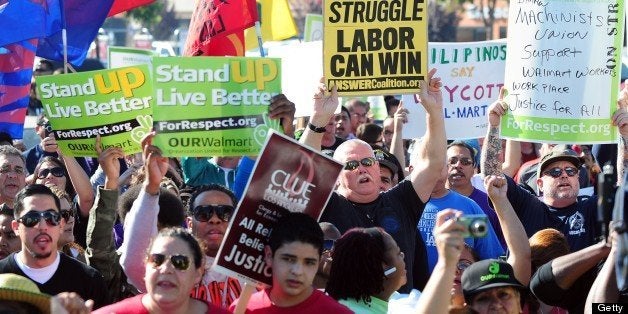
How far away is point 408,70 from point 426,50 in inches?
6.0

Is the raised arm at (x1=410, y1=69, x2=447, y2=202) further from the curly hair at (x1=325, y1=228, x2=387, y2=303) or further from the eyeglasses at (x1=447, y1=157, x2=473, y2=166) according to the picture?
the eyeglasses at (x1=447, y1=157, x2=473, y2=166)

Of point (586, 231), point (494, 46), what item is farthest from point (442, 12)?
point (586, 231)

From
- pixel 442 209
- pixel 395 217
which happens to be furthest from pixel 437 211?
pixel 395 217

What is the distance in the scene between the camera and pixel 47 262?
615 cm

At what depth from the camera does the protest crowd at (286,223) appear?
17.4 ft

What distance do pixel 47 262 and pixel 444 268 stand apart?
2228 mm

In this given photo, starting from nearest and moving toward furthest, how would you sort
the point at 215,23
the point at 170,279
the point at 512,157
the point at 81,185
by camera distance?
the point at 170,279 → the point at 81,185 → the point at 215,23 → the point at 512,157

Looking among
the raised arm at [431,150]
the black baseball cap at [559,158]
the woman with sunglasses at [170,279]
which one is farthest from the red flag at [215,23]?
the woman with sunglasses at [170,279]

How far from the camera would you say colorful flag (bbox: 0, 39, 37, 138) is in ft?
30.5

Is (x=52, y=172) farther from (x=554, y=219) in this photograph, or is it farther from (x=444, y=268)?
(x=444, y=268)

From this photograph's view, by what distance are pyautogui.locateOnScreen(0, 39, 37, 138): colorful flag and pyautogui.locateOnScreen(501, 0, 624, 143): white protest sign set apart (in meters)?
3.56

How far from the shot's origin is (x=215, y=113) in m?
7.25

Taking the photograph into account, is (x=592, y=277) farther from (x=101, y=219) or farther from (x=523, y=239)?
A: (x=101, y=219)

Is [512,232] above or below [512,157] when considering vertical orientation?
below
